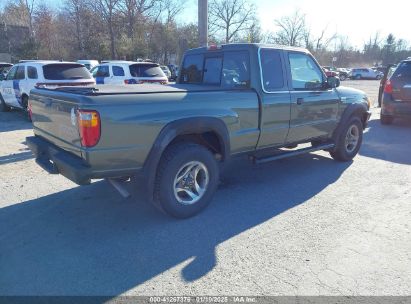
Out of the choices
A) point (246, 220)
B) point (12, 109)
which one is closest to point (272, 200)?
point (246, 220)

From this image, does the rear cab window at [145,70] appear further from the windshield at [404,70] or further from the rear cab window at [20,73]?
the windshield at [404,70]

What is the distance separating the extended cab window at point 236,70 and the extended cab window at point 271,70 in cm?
22

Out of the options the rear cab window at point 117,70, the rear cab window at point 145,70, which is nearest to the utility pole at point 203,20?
the rear cab window at point 145,70

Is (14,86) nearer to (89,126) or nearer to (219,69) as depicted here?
(219,69)

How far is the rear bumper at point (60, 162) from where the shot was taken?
10.2ft

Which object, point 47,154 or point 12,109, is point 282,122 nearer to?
point 47,154

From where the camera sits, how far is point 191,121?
3559 millimetres

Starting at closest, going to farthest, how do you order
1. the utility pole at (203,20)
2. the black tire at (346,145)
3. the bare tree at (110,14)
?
the black tire at (346,145), the utility pole at (203,20), the bare tree at (110,14)

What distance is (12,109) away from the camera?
1270 cm

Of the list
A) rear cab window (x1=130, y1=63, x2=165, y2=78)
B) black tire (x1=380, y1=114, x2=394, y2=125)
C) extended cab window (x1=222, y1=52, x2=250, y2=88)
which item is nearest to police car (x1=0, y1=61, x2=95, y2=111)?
rear cab window (x1=130, y1=63, x2=165, y2=78)

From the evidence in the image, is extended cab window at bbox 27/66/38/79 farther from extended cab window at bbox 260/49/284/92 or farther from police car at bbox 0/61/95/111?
extended cab window at bbox 260/49/284/92

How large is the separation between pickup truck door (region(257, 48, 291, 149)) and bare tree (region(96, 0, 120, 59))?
32.3 metres

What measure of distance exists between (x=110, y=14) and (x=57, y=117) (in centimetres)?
3547

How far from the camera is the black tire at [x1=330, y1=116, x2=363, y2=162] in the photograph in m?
5.79
